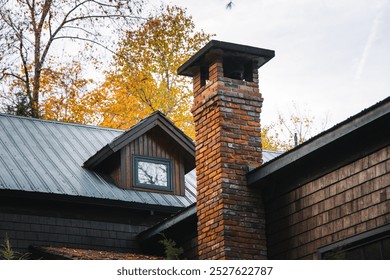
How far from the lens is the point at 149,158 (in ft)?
67.6

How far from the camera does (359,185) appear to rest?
1195cm

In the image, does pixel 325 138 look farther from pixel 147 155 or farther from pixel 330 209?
pixel 147 155

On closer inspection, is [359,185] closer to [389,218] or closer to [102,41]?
[389,218]

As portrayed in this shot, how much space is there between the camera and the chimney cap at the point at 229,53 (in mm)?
14609

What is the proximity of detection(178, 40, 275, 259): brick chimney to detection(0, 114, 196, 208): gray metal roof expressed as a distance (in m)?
4.96

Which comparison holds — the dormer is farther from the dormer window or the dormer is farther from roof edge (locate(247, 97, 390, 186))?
roof edge (locate(247, 97, 390, 186))

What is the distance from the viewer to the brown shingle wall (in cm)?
1158

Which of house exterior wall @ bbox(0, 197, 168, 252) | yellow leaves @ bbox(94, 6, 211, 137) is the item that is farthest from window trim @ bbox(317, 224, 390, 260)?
yellow leaves @ bbox(94, 6, 211, 137)

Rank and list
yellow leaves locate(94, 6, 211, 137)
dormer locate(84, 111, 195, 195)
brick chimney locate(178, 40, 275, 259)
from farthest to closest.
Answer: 1. yellow leaves locate(94, 6, 211, 137)
2. dormer locate(84, 111, 195, 195)
3. brick chimney locate(178, 40, 275, 259)

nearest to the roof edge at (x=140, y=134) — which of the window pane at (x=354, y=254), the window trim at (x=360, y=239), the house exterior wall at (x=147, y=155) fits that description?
the house exterior wall at (x=147, y=155)

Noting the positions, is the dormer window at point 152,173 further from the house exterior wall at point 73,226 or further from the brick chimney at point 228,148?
the brick chimney at point 228,148

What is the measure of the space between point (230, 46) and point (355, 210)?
4162mm

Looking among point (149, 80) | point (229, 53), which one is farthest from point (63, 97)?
point (229, 53)
